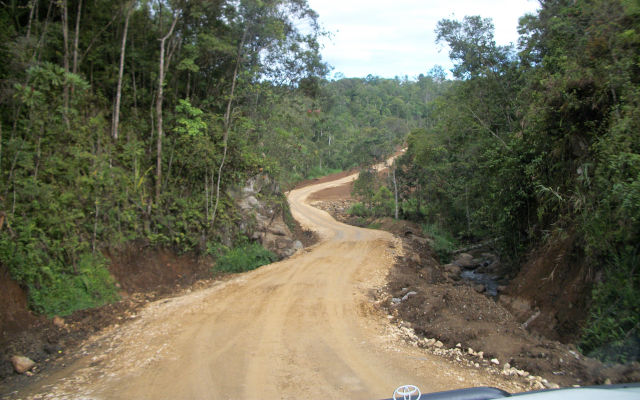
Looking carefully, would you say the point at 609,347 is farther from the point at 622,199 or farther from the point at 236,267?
the point at 236,267

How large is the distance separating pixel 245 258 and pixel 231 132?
4209mm

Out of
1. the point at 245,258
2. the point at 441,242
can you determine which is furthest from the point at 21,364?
the point at 441,242

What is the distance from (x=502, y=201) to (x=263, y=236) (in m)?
7.95

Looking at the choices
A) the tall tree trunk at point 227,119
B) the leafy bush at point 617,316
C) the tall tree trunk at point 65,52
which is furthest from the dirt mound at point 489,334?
the tall tree trunk at point 65,52

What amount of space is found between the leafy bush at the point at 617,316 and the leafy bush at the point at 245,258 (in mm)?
8534

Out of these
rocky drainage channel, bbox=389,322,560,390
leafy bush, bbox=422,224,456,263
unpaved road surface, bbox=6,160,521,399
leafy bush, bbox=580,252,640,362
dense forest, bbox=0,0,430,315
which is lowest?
leafy bush, bbox=422,224,456,263

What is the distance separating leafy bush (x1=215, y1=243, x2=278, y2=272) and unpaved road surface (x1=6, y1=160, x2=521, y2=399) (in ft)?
5.79

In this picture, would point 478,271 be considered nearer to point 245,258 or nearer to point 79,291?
point 245,258

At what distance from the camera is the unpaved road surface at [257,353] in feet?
16.3

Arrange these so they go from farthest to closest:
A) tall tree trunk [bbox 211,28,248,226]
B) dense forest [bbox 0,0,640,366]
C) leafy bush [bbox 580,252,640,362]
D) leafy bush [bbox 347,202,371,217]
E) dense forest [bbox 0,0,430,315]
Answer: leafy bush [bbox 347,202,371,217]
tall tree trunk [bbox 211,28,248,226]
dense forest [bbox 0,0,430,315]
dense forest [bbox 0,0,640,366]
leafy bush [bbox 580,252,640,362]

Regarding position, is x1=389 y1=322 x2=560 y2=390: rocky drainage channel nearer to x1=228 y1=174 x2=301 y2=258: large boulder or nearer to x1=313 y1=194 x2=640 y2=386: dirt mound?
x1=313 y1=194 x2=640 y2=386: dirt mound

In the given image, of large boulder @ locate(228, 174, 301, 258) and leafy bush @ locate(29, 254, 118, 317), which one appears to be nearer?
leafy bush @ locate(29, 254, 118, 317)

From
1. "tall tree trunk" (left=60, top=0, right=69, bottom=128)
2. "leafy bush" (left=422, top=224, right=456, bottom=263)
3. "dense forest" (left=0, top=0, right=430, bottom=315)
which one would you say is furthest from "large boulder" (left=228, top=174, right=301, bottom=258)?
"leafy bush" (left=422, top=224, right=456, bottom=263)

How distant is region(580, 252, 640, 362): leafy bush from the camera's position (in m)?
5.72
